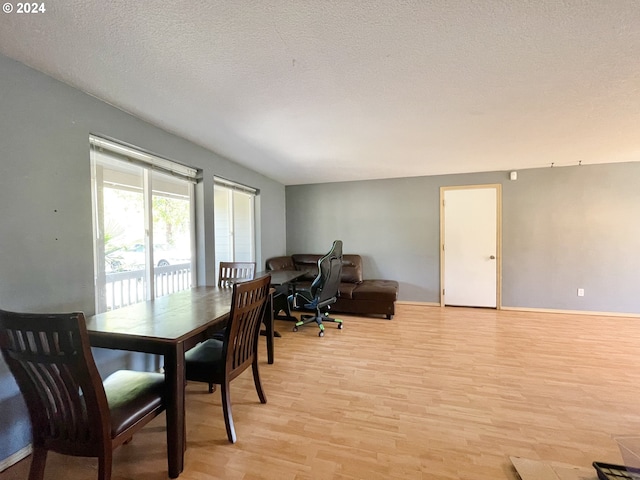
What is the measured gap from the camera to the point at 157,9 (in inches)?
47.1

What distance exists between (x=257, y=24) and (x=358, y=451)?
91.9 inches

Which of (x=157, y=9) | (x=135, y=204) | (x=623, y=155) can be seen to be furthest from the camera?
(x=623, y=155)

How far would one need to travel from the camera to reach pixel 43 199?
168 centimetres

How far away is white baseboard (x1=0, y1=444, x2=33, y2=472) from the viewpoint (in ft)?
4.76

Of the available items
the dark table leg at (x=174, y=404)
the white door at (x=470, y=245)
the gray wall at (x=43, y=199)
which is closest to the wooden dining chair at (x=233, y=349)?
the dark table leg at (x=174, y=404)

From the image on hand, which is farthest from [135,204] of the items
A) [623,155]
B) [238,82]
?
[623,155]

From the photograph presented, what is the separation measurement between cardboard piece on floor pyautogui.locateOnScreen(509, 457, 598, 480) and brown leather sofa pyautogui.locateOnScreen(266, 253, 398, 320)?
259 cm

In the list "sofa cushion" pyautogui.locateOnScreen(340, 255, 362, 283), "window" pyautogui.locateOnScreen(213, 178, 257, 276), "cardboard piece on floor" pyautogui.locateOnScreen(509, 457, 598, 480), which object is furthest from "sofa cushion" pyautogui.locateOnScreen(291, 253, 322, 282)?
"cardboard piece on floor" pyautogui.locateOnScreen(509, 457, 598, 480)

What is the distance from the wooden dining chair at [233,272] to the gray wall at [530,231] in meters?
2.44

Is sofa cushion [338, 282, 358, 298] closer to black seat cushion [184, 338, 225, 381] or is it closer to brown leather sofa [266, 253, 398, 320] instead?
brown leather sofa [266, 253, 398, 320]

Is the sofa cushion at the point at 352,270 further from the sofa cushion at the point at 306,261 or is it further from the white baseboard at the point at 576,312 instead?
the white baseboard at the point at 576,312

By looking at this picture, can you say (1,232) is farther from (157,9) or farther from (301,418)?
(301,418)

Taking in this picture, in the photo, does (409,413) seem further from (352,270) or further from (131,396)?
(352,270)

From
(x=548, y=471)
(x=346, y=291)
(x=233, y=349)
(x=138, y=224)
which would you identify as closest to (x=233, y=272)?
(x=138, y=224)
